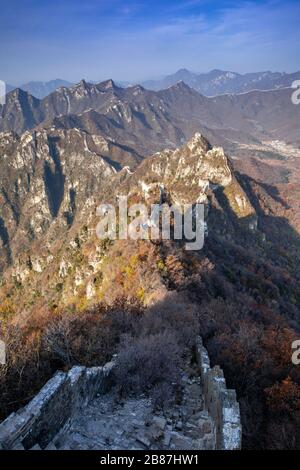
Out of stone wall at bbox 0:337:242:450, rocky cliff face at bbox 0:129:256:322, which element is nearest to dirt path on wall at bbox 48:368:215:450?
stone wall at bbox 0:337:242:450

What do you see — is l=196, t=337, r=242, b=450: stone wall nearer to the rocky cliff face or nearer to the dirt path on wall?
the dirt path on wall

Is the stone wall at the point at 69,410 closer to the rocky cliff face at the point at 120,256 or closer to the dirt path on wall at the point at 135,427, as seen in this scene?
the dirt path on wall at the point at 135,427

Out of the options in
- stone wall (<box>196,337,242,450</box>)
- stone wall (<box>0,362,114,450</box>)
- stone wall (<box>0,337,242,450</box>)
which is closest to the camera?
stone wall (<box>0,362,114,450</box>)

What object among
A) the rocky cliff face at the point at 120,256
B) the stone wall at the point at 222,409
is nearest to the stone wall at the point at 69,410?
the stone wall at the point at 222,409

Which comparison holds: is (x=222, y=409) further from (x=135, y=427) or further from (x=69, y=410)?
(x=69, y=410)

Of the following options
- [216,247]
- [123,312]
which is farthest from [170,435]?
[216,247]

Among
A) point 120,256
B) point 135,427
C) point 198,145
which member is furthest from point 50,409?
point 198,145
